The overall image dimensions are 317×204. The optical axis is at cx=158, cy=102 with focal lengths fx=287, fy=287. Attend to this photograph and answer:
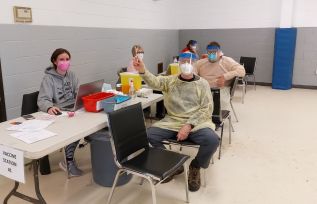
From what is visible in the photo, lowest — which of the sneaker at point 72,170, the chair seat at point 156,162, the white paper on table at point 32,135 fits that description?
the sneaker at point 72,170

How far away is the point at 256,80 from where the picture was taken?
7195 millimetres

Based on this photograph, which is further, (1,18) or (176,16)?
(176,16)

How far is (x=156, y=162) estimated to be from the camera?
6.60ft

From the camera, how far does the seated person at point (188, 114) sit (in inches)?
93.8

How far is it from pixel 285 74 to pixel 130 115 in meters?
5.53

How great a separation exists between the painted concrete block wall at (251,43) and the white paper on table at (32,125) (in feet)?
19.6

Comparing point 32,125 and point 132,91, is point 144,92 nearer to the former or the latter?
point 132,91

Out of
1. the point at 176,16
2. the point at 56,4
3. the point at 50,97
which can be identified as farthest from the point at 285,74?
the point at 50,97

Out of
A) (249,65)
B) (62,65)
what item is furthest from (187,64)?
(249,65)

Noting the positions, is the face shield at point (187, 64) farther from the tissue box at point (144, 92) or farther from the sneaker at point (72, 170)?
the sneaker at point (72, 170)

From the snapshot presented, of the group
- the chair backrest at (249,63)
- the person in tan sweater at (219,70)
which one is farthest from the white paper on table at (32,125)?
the chair backrest at (249,63)

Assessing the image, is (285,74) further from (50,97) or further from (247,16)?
(50,97)

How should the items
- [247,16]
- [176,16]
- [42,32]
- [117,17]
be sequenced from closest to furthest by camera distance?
[42,32], [117,17], [247,16], [176,16]

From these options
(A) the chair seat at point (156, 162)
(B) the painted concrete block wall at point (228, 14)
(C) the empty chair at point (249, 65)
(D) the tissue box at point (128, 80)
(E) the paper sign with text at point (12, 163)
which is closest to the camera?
(E) the paper sign with text at point (12, 163)
